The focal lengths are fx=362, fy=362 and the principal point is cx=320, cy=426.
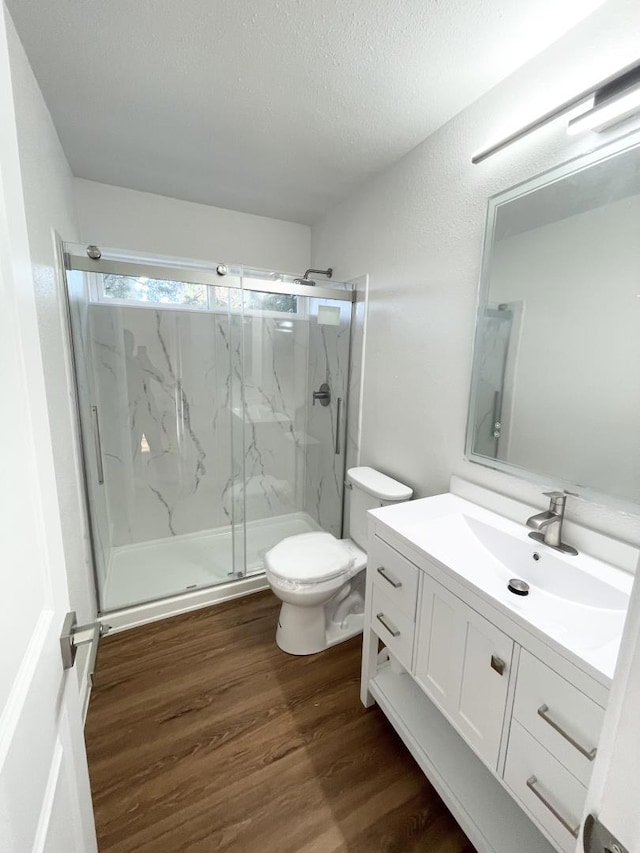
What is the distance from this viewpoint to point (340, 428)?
99.3 inches

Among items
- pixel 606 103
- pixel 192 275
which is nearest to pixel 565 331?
pixel 606 103

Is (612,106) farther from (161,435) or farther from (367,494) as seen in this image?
(161,435)

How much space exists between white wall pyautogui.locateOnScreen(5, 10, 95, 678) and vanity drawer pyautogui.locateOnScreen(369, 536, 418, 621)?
1.17 meters

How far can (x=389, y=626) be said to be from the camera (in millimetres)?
1341

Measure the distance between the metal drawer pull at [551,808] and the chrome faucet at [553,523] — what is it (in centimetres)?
58

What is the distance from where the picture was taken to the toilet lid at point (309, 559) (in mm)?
1692

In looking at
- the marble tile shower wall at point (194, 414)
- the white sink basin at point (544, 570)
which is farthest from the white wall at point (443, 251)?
the marble tile shower wall at point (194, 414)

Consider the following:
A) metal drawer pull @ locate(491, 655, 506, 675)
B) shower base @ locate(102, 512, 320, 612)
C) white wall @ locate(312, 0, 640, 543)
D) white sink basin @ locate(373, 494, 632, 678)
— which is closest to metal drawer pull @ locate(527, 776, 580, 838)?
metal drawer pull @ locate(491, 655, 506, 675)

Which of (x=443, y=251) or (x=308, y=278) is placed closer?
(x=443, y=251)

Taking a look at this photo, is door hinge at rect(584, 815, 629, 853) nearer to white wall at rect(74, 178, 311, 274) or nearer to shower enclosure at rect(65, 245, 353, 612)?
shower enclosure at rect(65, 245, 353, 612)

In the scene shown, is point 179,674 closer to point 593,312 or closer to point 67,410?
point 67,410

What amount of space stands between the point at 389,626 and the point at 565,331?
47.0 inches

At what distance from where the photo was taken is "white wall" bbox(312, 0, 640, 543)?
1105 millimetres

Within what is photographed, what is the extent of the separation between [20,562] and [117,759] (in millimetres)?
1364
